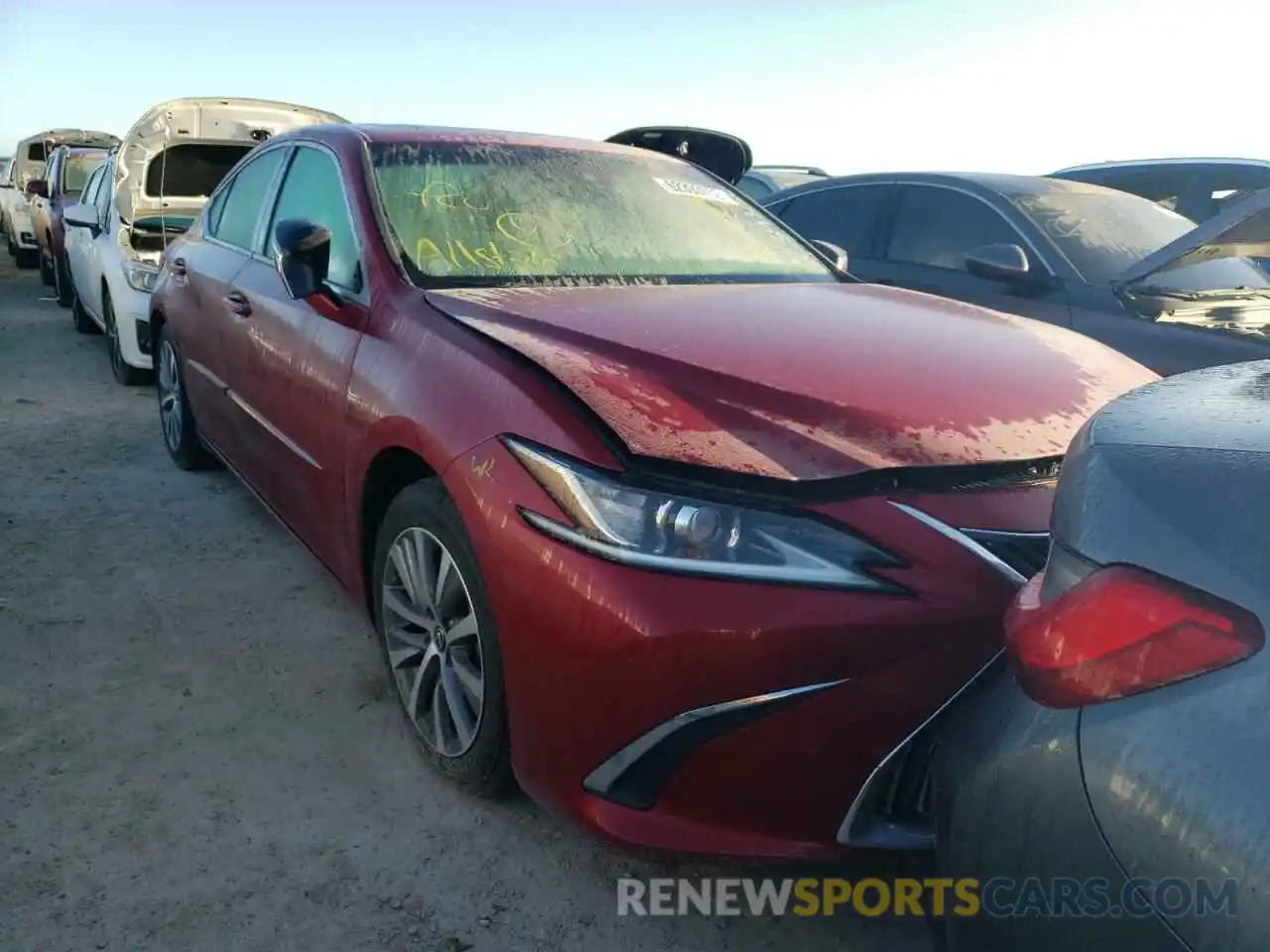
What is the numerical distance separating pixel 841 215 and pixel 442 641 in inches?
172

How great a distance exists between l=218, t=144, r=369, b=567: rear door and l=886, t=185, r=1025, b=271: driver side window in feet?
10.7

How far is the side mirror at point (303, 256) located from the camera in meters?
2.74

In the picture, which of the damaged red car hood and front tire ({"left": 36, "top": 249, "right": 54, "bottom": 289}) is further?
front tire ({"left": 36, "top": 249, "right": 54, "bottom": 289})

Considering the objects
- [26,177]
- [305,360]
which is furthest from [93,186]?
[26,177]

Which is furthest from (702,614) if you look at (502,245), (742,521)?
(502,245)

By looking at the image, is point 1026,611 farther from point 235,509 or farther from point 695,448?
point 235,509

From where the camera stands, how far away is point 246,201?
3.98 meters

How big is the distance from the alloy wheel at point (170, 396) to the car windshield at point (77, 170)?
8.10 metres

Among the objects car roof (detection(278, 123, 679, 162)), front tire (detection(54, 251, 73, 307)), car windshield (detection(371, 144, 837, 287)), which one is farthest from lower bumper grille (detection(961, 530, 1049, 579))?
front tire (detection(54, 251, 73, 307))

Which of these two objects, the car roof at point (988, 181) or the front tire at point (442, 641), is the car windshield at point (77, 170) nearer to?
the car roof at point (988, 181)

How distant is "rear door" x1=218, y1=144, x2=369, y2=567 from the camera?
9.00 feet

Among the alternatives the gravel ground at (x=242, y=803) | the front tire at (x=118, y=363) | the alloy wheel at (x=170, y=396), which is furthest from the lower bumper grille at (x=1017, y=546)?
the front tire at (x=118, y=363)

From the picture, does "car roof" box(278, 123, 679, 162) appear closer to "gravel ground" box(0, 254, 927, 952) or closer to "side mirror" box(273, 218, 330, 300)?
"side mirror" box(273, 218, 330, 300)

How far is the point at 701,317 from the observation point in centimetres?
255
